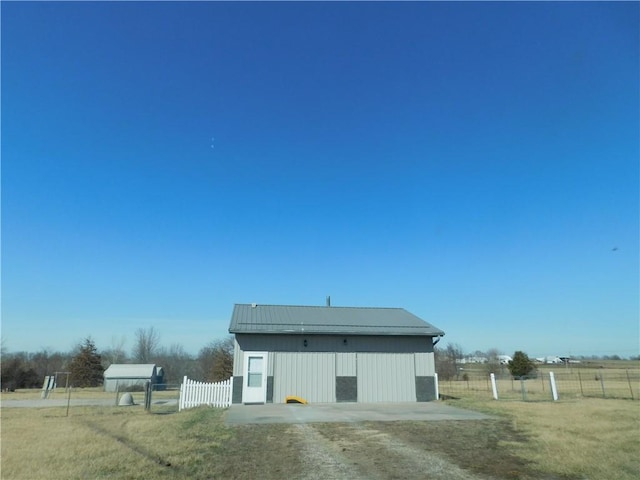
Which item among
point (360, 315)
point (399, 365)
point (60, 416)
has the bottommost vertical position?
point (60, 416)

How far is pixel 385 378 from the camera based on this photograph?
60.1ft

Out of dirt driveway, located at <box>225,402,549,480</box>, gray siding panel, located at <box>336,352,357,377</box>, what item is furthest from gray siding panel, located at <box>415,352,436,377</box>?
dirt driveway, located at <box>225,402,549,480</box>

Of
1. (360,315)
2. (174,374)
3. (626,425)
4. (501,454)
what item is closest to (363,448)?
(501,454)

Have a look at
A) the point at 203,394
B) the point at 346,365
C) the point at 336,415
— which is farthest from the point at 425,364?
Result: the point at 203,394

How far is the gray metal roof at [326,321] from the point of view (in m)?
17.9

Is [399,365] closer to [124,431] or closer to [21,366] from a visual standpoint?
[124,431]

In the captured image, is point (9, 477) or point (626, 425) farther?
point (626, 425)

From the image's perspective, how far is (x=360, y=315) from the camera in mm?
21188

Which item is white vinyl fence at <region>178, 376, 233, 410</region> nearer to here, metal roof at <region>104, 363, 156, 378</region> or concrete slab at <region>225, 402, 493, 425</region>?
concrete slab at <region>225, 402, 493, 425</region>

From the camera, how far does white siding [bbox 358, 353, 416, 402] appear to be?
18125 mm

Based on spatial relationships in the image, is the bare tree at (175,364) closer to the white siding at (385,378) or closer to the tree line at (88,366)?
the tree line at (88,366)

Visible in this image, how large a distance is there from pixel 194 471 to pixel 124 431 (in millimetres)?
4974

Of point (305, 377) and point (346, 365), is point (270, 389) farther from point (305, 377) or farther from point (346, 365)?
point (346, 365)

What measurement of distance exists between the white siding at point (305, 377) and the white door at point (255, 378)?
45 cm
